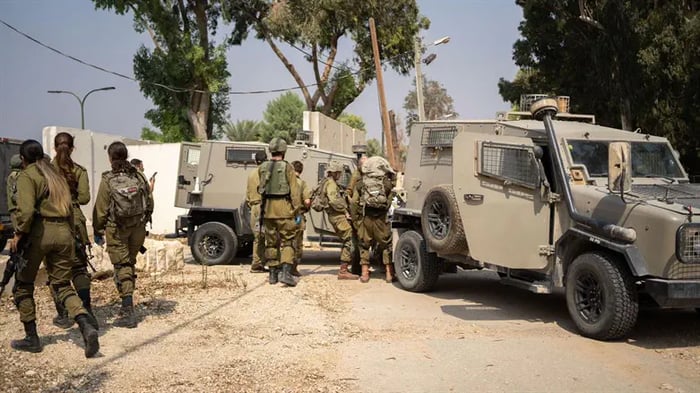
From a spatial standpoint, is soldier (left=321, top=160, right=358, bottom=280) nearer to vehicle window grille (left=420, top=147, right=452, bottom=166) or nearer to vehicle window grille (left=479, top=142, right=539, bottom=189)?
vehicle window grille (left=420, top=147, right=452, bottom=166)

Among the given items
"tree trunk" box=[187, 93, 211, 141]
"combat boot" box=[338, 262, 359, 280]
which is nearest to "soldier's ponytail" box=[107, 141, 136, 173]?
"combat boot" box=[338, 262, 359, 280]

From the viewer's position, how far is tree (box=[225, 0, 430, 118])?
2639 centimetres

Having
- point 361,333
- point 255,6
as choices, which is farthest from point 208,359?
point 255,6

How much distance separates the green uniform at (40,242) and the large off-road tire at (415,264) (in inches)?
170

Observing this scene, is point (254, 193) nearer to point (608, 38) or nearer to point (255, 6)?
point (608, 38)

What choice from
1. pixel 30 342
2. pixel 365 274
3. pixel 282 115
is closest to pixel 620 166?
pixel 365 274

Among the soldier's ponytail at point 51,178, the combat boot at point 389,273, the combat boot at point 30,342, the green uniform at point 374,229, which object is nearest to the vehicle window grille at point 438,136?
the green uniform at point 374,229

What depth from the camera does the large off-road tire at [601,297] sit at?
228 inches

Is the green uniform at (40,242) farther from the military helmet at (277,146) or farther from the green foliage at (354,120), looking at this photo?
the green foliage at (354,120)

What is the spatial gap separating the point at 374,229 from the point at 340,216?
881 mm

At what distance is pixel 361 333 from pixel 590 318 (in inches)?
81.0

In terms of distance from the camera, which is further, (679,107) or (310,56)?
(310,56)

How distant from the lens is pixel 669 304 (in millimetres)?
5629

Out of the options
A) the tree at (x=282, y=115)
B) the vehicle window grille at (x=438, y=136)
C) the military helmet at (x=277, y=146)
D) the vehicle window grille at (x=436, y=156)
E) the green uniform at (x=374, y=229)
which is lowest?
the green uniform at (x=374, y=229)
